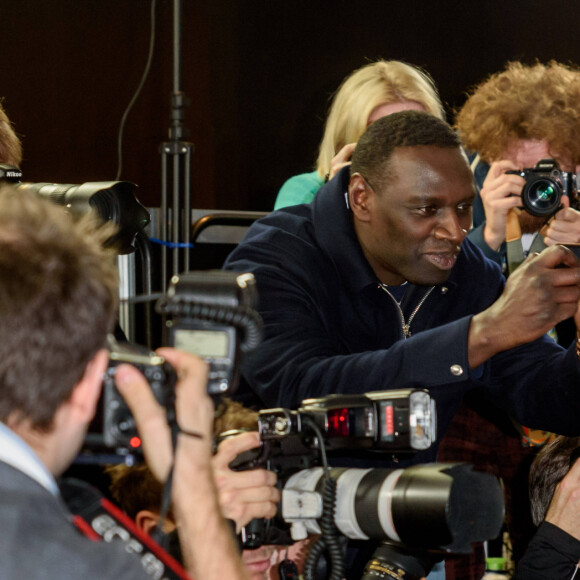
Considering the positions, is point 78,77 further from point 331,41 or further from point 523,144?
point 523,144

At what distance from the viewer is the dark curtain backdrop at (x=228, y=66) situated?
123 inches

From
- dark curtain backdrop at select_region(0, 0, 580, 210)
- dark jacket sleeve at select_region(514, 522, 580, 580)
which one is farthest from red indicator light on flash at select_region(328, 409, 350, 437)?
dark curtain backdrop at select_region(0, 0, 580, 210)

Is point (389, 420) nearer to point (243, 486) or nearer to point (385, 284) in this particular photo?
point (243, 486)

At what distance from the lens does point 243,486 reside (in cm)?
123

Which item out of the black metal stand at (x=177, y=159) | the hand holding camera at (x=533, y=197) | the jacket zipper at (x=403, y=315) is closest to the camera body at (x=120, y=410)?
the jacket zipper at (x=403, y=315)

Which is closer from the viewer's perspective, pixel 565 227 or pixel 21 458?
pixel 21 458

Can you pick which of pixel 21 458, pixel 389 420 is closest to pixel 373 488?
pixel 389 420

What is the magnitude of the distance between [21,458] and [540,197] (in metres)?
1.54

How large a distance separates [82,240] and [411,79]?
170 centimetres

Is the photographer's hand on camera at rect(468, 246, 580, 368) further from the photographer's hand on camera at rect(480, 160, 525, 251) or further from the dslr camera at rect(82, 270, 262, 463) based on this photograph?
the photographer's hand on camera at rect(480, 160, 525, 251)

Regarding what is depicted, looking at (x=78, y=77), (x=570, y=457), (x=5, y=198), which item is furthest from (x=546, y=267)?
(x=78, y=77)

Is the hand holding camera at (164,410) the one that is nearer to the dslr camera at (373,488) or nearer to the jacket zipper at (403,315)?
the dslr camera at (373,488)

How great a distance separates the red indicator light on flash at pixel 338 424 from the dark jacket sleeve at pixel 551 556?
0.63 m

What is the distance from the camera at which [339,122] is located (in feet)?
7.83
